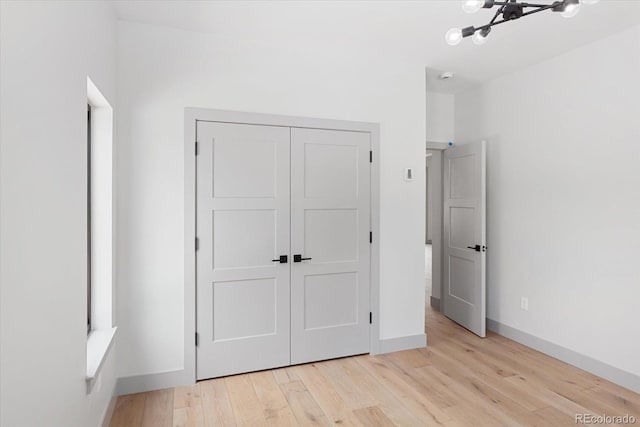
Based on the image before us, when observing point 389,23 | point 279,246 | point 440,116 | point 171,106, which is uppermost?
point 389,23

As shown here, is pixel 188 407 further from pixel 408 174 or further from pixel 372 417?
pixel 408 174

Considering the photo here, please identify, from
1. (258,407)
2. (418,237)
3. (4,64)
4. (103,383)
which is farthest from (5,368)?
(418,237)

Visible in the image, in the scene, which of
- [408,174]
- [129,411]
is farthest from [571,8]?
[129,411]

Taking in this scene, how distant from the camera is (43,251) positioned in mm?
1294

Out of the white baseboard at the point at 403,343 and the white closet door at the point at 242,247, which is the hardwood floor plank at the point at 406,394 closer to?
the white baseboard at the point at 403,343

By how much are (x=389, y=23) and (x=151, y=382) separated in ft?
10.8

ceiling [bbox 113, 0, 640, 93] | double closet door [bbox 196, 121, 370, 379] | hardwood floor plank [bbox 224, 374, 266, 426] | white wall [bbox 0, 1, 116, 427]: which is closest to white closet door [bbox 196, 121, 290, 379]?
double closet door [bbox 196, 121, 370, 379]

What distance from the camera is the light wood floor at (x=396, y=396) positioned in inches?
95.4

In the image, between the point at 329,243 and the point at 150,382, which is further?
the point at 329,243

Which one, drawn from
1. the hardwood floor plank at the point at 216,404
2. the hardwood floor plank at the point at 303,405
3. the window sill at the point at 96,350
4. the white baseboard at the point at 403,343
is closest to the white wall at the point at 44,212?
the window sill at the point at 96,350

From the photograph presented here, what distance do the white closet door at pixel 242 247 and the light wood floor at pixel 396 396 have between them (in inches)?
9.4

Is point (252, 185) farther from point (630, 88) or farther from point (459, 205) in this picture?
point (630, 88)

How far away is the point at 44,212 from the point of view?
1304 millimetres

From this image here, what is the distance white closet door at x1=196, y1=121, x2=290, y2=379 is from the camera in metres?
2.94
